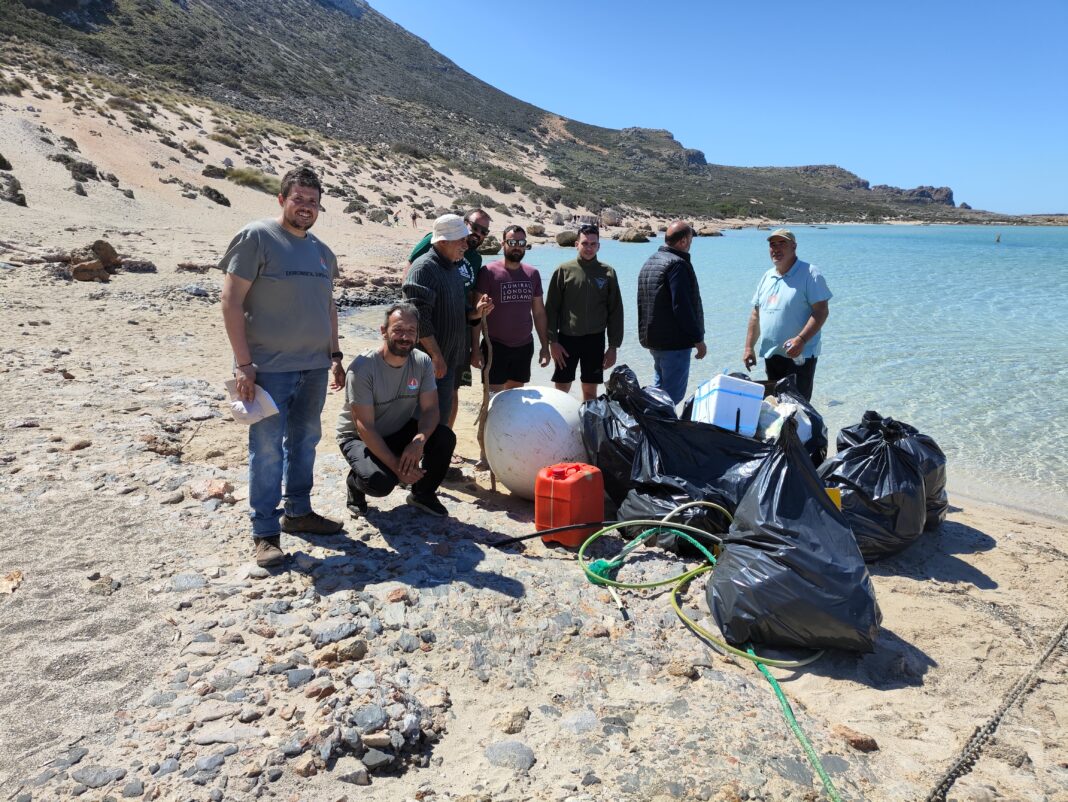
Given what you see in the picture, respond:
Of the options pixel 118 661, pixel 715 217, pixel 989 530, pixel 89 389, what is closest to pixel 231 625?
pixel 118 661

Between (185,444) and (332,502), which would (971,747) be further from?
(185,444)

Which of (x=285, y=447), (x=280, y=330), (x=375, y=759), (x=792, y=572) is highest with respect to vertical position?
(x=280, y=330)

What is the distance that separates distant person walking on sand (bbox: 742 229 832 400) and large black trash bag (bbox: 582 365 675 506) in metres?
1.09

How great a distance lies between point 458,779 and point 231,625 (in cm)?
129

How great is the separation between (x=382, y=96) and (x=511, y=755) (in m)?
64.9

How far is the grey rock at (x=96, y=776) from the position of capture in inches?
85.7

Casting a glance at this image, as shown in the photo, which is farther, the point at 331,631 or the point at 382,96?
the point at 382,96

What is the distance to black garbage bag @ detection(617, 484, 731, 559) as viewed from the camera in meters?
3.83

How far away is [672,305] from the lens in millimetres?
5125

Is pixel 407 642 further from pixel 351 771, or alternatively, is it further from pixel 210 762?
pixel 210 762

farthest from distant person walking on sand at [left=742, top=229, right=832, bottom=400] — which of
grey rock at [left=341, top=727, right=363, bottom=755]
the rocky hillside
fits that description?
the rocky hillside

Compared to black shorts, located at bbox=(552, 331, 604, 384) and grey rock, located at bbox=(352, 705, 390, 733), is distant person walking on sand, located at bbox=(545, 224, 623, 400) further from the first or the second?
grey rock, located at bbox=(352, 705, 390, 733)

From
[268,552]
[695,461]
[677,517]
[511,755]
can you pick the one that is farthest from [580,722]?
[695,461]

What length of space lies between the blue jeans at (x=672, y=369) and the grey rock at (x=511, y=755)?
10.6 ft
